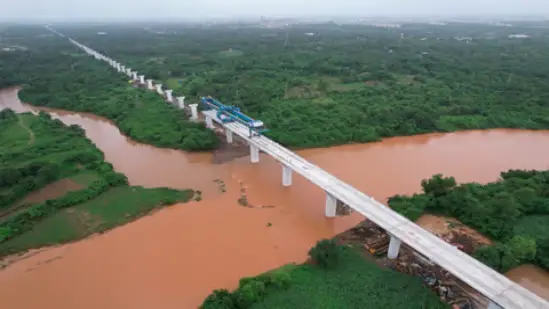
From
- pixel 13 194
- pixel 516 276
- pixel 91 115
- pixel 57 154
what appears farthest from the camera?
pixel 91 115

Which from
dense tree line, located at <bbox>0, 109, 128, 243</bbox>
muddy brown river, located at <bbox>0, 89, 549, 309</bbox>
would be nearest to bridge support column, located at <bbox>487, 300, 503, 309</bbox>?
muddy brown river, located at <bbox>0, 89, 549, 309</bbox>

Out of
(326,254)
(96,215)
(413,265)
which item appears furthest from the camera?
(96,215)

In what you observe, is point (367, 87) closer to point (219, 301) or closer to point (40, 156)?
point (40, 156)

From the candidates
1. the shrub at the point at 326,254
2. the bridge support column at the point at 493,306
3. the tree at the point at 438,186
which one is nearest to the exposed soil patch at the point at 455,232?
the tree at the point at 438,186

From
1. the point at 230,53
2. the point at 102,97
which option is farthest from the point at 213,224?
the point at 230,53

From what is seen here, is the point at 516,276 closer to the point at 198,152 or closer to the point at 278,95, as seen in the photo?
the point at 198,152

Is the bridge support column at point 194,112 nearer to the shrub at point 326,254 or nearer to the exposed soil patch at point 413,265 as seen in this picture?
the exposed soil patch at point 413,265

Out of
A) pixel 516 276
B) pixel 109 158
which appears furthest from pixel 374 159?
pixel 109 158
